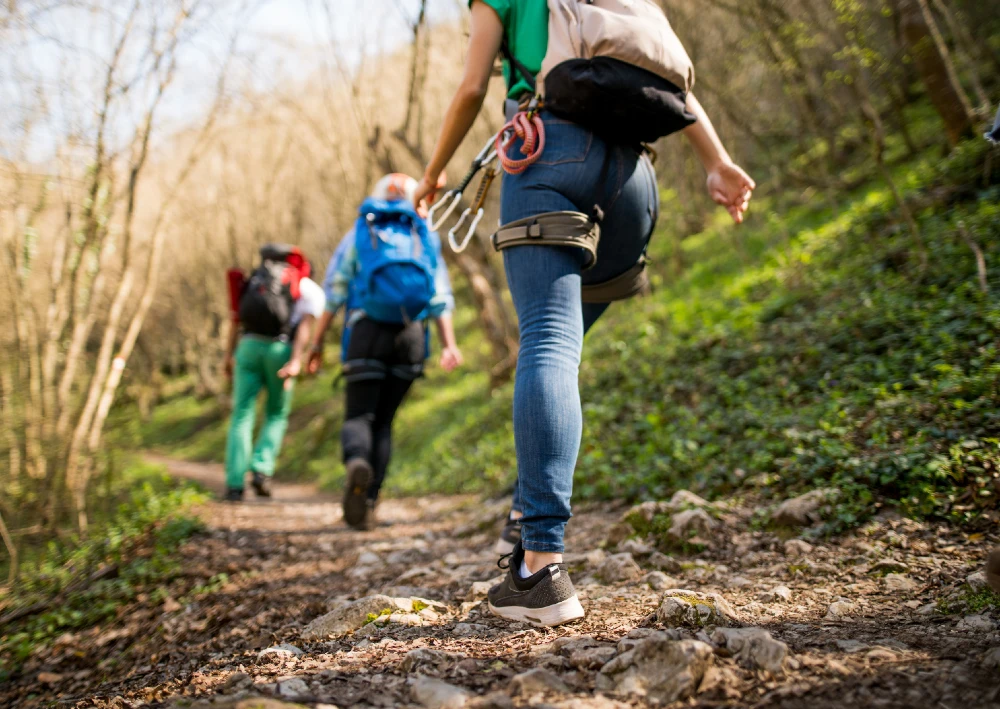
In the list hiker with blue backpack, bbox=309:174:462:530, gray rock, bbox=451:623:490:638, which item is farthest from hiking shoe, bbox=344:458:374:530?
gray rock, bbox=451:623:490:638

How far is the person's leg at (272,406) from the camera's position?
18.3 feet

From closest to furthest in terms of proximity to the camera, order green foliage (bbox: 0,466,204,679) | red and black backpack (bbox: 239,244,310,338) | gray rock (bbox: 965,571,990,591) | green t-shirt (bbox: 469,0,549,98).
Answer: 1. gray rock (bbox: 965,571,990,591)
2. green t-shirt (bbox: 469,0,549,98)
3. green foliage (bbox: 0,466,204,679)
4. red and black backpack (bbox: 239,244,310,338)

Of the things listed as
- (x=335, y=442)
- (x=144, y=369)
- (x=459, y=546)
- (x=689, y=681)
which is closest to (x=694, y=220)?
(x=335, y=442)

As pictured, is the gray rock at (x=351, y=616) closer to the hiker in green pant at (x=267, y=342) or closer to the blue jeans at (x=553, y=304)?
the blue jeans at (x=553, y=304)

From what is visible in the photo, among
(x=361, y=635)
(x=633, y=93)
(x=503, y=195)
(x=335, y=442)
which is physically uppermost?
(x=633, y=93)

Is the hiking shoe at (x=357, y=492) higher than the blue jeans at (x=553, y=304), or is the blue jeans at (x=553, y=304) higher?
the blue jeans at (x=553, y=304)

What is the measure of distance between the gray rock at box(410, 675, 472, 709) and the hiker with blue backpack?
2.53 m

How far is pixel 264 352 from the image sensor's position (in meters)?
5.54

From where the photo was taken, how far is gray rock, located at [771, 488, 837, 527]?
8.61 ft

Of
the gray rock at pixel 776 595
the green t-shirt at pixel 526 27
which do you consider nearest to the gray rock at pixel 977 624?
the gray rock at pixel 776 595

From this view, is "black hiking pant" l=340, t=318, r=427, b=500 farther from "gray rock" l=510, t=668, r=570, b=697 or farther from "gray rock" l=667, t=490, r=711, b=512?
"gray rock" l=510, t=668, r=570, b=697

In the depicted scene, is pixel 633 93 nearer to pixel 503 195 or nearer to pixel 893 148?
pixel 503 195

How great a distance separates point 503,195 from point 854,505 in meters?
1.82

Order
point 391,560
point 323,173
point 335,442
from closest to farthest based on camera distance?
point 391,560, point 335,442, point 323,173
